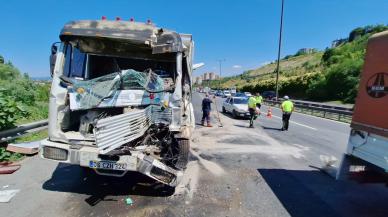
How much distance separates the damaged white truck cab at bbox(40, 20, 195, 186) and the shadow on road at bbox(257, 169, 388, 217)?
203 cm

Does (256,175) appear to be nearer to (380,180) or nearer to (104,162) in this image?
(380,180)

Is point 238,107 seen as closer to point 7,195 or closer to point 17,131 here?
point 17,131

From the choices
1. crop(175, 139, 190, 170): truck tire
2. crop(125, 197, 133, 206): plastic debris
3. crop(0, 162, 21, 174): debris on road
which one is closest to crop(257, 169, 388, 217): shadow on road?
crop(175, 139, 190, 170): truck tire

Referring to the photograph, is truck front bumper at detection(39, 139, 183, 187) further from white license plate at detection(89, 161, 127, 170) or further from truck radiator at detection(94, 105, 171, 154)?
truck radiator at detection(94, 105, 171, 154)

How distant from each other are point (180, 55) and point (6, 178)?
4.36 m

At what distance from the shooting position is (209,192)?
5383mm

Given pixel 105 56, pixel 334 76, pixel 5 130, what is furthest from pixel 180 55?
pixel 334 76

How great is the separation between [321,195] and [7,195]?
5653mm

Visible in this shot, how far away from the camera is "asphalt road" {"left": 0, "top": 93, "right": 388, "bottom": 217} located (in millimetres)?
4594

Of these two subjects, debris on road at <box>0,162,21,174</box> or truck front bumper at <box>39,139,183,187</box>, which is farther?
debris on road at <box>0,162,21,174</box>

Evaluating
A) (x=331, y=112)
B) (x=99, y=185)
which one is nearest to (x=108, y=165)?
(x=99, y=185)

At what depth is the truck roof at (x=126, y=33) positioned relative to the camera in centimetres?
513

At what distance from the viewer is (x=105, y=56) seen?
19.9ft

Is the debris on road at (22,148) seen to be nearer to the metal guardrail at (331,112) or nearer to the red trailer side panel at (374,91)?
the red trailer side panel at (374,91)
